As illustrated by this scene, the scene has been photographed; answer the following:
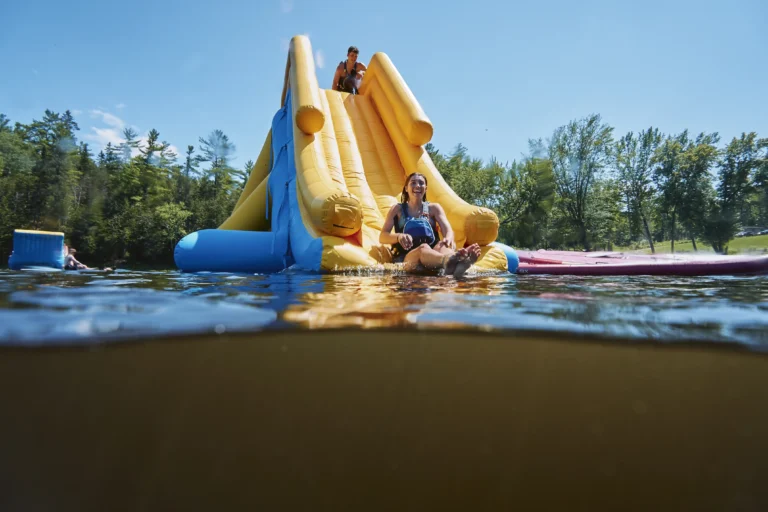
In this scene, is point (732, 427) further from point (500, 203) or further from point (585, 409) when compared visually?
point (500, 203)

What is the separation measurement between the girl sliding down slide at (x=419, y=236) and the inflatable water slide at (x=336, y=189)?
22 centimetres

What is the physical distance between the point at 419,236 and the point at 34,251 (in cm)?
930

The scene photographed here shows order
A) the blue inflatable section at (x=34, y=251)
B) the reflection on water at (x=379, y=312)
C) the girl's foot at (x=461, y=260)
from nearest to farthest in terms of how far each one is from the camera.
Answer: the reflection on water at (x=379, y=312), the girl's foot at (x=461, y=260), the blue inflatable section at (x=34, y=251)

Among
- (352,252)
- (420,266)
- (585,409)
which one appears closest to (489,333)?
(585,409)

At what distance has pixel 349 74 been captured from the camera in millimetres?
7312

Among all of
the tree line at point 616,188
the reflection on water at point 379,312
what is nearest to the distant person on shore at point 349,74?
the reflection on water at point 379,312

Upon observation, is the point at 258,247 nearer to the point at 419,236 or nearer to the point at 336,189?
the point at 336,189

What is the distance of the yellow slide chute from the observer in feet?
12.2

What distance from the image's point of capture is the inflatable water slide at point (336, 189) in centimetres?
373

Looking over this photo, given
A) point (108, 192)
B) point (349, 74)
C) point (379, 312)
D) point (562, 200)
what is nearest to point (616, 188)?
→ point (562, 200)

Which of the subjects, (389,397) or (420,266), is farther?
(420,266)

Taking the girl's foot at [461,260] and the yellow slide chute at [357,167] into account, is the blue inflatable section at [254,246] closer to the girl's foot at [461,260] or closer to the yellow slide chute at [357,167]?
the yellow slide chute at [357,167]

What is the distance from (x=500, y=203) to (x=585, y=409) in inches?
904

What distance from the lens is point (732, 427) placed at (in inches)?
35.4
